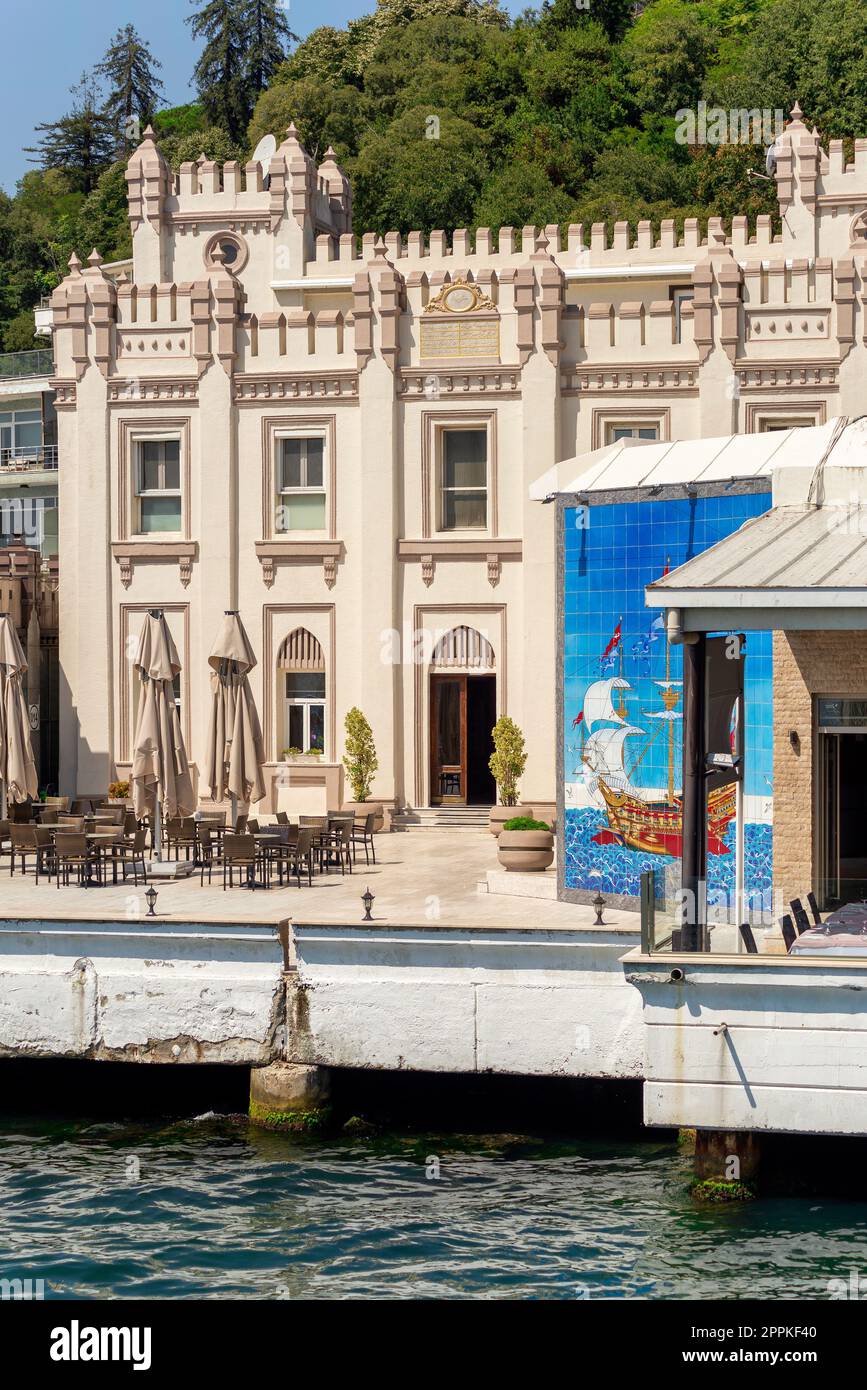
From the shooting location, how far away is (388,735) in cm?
3609

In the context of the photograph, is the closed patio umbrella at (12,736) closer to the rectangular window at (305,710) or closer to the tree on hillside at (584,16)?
the rectangular window at (305,710)

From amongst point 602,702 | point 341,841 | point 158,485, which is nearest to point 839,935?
point 602,702

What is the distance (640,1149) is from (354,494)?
18749mm

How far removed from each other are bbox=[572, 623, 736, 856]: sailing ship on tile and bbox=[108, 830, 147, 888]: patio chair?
6722 millimetres

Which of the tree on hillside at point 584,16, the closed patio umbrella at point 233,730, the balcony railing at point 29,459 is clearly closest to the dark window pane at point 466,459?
the closed patio umbrella at point 233,730

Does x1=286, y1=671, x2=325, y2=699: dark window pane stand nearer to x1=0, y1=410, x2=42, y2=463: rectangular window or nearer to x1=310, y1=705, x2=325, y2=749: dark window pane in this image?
x1=310, y1=705, x2=325, y2=749: dark window pane

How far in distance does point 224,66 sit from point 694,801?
235 feet

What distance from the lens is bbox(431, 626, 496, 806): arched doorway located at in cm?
3634

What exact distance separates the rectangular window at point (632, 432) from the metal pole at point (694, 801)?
57.9 feet

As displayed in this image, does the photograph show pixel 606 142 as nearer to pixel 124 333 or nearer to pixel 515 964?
pixel 124 333

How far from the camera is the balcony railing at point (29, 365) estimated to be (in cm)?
5703
